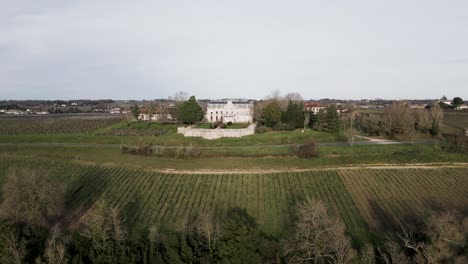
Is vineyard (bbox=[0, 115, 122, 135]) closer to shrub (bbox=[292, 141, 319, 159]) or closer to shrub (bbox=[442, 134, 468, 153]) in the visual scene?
shrub (bbox=[292, 141, 319, 159])

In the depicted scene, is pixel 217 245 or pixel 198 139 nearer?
pixel 217 245

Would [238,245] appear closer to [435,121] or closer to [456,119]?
[435,121]

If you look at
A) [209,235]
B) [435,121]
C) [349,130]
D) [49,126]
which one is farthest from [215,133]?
[49,126]

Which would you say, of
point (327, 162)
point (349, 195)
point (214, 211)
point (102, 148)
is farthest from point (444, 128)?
point (102, 148)

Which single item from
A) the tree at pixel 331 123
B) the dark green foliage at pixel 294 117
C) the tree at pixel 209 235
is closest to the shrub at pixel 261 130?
the dark green foliage at pixel 294 117

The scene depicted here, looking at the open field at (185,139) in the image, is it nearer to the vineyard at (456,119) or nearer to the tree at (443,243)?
the vineyard at (456,119)

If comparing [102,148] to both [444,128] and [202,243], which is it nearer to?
[202,243]

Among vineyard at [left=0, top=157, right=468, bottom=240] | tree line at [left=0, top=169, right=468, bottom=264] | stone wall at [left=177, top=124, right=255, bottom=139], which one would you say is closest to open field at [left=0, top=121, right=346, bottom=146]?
stone wall at [left=177, top=124, right=255, bottom=139]
